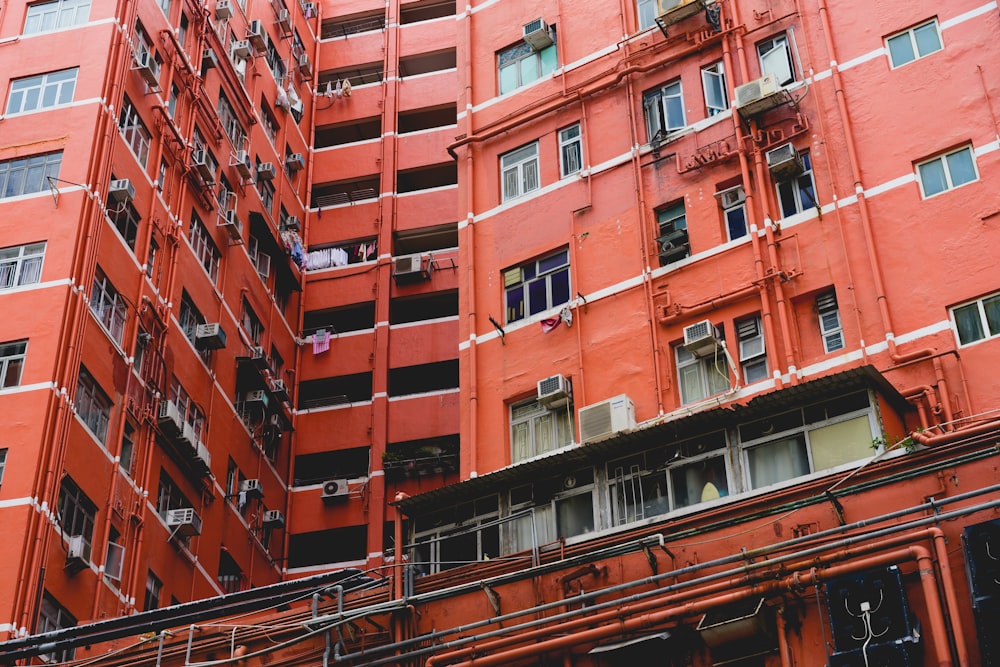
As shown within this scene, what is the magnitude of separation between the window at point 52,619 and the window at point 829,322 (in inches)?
A: 636

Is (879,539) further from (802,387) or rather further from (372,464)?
(372,464)

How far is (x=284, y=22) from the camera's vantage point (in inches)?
1847

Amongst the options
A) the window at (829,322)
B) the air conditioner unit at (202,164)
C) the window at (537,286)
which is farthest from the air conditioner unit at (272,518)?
the window at (829,322)

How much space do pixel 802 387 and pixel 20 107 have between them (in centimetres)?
2260

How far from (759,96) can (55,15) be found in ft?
65.5

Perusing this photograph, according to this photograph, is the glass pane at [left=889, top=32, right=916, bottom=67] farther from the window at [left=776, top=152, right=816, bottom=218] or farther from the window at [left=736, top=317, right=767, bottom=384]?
the window at [left=736, top=317, right=767, bottom=384]

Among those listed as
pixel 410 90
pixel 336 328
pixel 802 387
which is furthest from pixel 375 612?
pixel 410 90

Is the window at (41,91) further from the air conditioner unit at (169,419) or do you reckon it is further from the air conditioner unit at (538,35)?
the air conditioner unit at (538,35)

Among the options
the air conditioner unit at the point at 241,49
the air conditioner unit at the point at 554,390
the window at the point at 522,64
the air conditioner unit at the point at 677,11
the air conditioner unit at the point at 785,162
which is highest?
the air conditioner unit at the point at 241,49

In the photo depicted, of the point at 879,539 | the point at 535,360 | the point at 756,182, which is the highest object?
the point at 756,182

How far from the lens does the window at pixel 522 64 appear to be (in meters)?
31.0

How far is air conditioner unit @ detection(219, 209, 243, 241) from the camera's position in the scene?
1545 inches

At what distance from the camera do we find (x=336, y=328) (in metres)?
45.2

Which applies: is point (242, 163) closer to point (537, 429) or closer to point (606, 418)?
point (537, 429)
